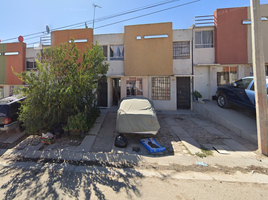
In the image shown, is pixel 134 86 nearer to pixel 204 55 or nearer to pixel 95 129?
pixel 95 129

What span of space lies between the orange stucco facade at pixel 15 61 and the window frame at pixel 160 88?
1201 cm

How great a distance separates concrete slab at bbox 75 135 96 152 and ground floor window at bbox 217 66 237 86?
10.5 m

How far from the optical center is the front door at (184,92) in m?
10.4

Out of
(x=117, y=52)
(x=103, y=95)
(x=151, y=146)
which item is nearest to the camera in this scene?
(x=151, y=146)

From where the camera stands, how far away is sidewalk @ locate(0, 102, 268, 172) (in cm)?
393

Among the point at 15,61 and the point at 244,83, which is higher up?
the point at 15,61

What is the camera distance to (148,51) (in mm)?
9961

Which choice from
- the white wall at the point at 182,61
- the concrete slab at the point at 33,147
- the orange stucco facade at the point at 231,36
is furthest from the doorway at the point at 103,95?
the orange stucco facade at the point at 231,36

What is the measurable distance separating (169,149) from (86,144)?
310 cm

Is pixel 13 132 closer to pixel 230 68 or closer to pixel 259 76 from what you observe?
pixel 259 76

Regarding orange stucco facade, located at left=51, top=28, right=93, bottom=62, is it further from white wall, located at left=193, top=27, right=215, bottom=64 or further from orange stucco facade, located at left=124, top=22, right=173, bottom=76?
white wall, located at left=193, top=27, right=215, bottom=64

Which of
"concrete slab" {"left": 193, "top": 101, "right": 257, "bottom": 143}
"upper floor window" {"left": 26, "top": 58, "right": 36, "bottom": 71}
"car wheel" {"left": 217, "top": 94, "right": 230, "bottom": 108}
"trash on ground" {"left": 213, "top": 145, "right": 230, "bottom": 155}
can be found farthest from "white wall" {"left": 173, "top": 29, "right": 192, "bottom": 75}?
"upper floor window" {"left": 26, "top": 58, "right": 36, "bottom": 71}

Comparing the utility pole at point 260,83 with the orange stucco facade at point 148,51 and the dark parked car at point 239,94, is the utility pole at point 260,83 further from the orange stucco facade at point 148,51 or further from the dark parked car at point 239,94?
the orange stucco facade at point 148,51

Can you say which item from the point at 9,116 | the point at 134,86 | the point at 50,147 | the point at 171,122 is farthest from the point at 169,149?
the point at 134,86
